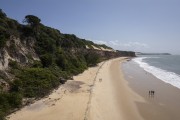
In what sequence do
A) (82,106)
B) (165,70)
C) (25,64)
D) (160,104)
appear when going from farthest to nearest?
(165,70), (25,64), (160,104), (82,106)

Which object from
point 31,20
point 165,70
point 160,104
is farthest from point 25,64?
point 165,70

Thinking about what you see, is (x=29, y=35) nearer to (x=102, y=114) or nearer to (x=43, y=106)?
(x=43, y=106)

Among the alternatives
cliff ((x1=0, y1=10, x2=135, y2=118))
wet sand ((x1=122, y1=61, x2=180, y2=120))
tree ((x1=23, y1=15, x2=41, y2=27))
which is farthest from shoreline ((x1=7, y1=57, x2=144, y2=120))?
tree ((x1=23, y1=15, x2=41, y2=27))

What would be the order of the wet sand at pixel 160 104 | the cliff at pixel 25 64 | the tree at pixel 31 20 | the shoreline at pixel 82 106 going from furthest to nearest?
1. the tree at pixel 31 20
2. the cliff at pixel 25 64
3. the wet sand at pixel 160 104
4. the shoreline at pixel 82 106

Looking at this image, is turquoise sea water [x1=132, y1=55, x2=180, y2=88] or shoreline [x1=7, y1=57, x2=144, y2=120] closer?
shoreline [x1=7, y1=57, x2=144, y2=120]

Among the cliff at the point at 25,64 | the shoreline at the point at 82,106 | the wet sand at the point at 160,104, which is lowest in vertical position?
the wet sand at the point at 160,104

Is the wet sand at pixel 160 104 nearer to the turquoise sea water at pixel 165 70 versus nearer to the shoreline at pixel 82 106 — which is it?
the shoreline at pixel 82 106

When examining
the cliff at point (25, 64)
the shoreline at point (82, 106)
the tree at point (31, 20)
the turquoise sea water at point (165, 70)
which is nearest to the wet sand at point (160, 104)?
the shoreline at point (82, 106)

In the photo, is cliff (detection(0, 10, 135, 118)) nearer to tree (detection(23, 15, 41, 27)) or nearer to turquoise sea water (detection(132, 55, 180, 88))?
tree (detection(23, 15, 41, 27))

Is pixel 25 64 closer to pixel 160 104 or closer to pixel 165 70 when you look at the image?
pixel 160 104

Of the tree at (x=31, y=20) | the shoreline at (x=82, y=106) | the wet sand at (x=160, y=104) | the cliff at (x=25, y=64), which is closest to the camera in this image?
the shoreline at (x=82, y=106)

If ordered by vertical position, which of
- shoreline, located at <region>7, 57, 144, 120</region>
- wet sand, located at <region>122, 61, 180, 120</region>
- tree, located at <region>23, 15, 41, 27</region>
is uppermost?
tree, located at <region>23, 15, 41, 27</region>

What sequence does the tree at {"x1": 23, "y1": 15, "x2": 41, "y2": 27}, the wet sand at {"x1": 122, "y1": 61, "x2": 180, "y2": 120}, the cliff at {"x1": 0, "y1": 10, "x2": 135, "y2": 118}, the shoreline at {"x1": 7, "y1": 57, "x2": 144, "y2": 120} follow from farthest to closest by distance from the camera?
the tree at {"x1": 23, "y1": 15, "x2": 41, "y2": 27} < the cliff at {"x1": 0, "y1": 10, "x2": 135, "y2": 118} < the wet sand at {"x1": 122, "y1": 61, "x2": 180, "y2": 120} < the shoreline at {"x1": 7, "y1": 57, "x2": 144, "y2": 120}

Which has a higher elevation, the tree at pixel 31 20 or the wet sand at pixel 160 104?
the tree at pixel 31 20
